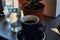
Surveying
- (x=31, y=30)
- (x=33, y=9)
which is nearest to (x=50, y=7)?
(x=33, y=9)

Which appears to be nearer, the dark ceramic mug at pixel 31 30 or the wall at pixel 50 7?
the dark ceramic mug at pixel 31 30

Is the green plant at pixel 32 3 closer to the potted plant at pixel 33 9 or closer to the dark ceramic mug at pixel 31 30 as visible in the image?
the potted plant at pixel 33 9

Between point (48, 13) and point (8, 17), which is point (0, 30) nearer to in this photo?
point (8, 17)

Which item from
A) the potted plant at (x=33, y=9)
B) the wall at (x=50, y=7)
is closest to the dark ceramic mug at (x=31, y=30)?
the potted plant at (x=33, y=9)

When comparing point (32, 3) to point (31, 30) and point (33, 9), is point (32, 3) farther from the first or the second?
point (31, 30)

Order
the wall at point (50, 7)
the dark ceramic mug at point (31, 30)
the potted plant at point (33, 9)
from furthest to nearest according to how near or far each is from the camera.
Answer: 1. the wall at point (50, 7)
2. the potted plant at point (33, 9)
3. the dark ceramic mug at point (31, 30)

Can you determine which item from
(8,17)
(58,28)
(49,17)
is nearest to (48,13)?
(49,17)

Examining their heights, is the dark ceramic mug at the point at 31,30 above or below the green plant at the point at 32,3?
below

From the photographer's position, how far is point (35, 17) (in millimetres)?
965

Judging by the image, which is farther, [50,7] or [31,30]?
[50,7]

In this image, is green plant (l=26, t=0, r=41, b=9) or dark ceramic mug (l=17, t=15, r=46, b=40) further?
green plant (l=26, t=0, r=41, b=9)

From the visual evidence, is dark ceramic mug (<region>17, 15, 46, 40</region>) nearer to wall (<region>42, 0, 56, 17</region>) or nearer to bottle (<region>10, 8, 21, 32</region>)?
bottle (<region>10, 8, 21, 32</region>)

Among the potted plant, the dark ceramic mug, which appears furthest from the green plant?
the dark ceramic mug

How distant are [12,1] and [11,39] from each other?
0.43 m
